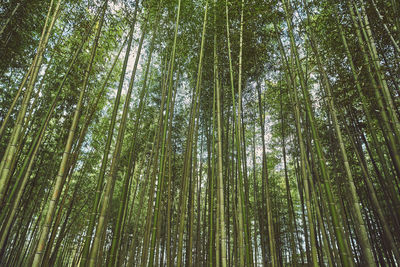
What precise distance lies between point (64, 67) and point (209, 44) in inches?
108

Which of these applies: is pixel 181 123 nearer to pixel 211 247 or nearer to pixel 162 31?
pixel 162 31

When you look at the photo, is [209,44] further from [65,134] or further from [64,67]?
[65,134]

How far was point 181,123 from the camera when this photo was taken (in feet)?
18.8

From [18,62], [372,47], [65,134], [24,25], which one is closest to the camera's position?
[372,47]

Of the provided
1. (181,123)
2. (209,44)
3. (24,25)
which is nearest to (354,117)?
(209,44)

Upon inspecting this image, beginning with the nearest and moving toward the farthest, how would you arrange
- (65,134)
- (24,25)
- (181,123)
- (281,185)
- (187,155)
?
(187,155)
(24,25)
(65,134)
(181,123)
(281,185)

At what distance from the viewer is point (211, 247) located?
2.83 m

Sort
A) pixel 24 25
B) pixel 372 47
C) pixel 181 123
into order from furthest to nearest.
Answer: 1. pixel 181 123
2. pixel 24 25
3. pixel 372 47

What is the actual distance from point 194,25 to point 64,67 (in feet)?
8.40

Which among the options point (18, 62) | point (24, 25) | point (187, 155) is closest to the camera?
point (187, 155)

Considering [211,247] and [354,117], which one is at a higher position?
[354,117]

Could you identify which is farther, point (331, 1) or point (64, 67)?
point (64, 67)

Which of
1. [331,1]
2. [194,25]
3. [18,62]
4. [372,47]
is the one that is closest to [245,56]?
[194,25]

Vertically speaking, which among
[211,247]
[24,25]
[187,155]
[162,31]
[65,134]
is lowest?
[211,247]
